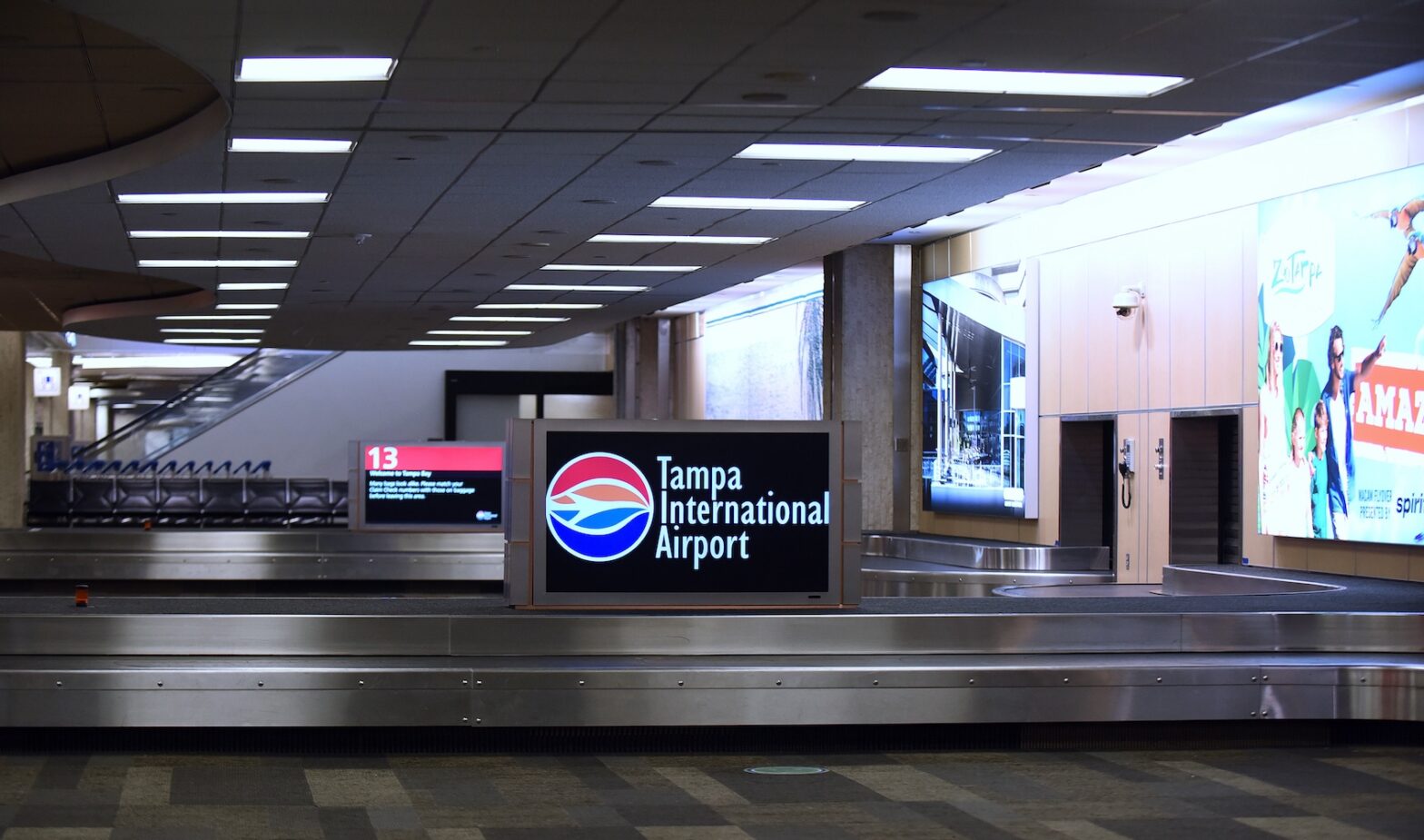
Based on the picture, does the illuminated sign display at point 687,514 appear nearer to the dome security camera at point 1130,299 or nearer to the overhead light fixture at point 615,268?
the dome security camera at point 1130,299

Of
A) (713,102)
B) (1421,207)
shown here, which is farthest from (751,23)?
(1421,207)

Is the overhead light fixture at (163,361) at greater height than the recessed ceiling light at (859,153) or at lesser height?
greater

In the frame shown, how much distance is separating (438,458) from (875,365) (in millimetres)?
7275

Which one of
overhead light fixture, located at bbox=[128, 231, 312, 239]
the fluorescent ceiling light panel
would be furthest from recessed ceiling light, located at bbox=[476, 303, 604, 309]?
the fluorescent ceiling light panel

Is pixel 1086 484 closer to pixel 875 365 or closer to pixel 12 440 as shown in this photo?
pixel 875 365

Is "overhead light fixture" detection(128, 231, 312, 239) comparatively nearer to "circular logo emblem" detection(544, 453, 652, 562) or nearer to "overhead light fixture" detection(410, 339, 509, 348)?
"circular logo emblem" detection(544, 453, 652, 562)

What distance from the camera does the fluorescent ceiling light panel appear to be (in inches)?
356

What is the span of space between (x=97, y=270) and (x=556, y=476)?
12921mm

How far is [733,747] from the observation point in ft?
27.3

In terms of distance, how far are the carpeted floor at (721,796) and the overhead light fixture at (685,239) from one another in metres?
8.82

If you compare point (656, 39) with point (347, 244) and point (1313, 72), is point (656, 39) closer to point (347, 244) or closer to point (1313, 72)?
point (1313, 72)

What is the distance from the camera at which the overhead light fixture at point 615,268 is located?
18642 millimetres

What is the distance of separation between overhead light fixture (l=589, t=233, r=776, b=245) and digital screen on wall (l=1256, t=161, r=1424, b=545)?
4.83m

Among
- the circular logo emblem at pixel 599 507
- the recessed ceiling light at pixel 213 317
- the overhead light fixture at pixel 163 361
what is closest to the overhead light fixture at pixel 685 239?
the circular logo emblem at pixel 599 507
